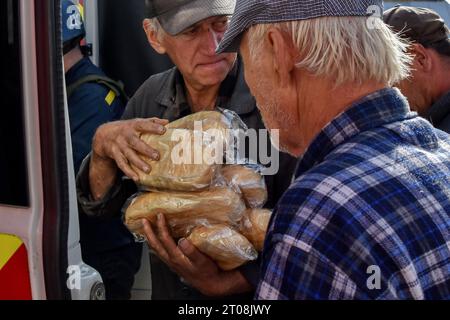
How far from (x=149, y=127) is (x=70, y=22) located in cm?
124

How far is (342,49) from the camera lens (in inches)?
47.8

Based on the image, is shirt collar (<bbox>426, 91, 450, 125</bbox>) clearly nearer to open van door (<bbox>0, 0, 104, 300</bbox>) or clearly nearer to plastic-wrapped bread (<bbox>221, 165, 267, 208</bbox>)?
plastic-wrapped bread (<bbox>221, 165, 267, 208</bbox>)

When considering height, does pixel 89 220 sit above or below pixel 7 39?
below

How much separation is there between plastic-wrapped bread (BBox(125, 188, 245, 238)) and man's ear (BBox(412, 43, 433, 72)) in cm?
112

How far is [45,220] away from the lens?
1.66 metres

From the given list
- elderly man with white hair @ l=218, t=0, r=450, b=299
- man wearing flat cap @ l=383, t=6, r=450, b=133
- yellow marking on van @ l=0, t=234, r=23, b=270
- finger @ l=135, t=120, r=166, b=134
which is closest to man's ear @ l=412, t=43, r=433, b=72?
man wearing flat cap @ l=383, t=6, r=450, b=133

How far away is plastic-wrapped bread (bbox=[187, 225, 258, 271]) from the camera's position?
63.4 inches

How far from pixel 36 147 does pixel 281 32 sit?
738 millimetres

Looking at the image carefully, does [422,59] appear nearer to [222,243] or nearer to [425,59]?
[425,59]

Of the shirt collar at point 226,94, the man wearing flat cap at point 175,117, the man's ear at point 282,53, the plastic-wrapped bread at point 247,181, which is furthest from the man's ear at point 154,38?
the man's ear at point 282,53

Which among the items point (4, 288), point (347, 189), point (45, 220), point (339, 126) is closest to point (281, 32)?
point (339, 126)

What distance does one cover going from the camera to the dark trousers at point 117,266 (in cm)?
272

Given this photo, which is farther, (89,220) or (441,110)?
(89,220)
